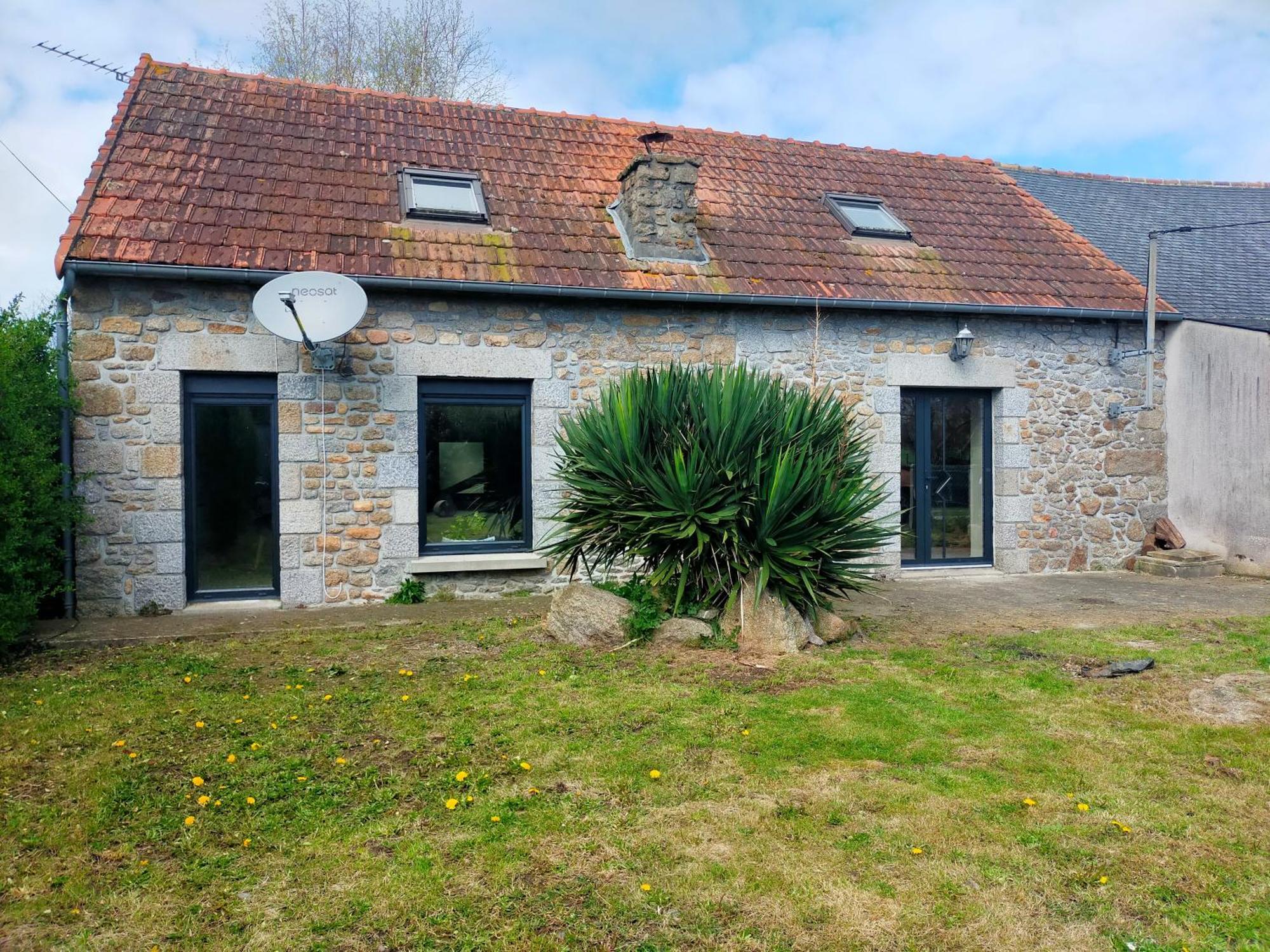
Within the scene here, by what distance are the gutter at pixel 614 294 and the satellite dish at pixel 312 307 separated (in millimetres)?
376

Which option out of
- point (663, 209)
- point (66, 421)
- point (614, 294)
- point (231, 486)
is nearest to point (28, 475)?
point (66, 421)

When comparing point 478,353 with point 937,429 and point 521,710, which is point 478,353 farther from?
A: point 937,429

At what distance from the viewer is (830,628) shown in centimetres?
612

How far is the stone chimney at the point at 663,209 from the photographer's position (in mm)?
8508

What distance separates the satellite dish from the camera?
22.5ft

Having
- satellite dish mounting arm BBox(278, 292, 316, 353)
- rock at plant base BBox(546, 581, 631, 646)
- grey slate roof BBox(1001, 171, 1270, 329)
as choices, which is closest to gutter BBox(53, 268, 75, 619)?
satellite dish mounting arm BBox(278, 292, 316, 353)

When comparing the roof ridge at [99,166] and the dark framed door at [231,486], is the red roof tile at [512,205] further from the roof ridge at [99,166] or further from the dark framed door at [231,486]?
the dark framed door at [231,486]

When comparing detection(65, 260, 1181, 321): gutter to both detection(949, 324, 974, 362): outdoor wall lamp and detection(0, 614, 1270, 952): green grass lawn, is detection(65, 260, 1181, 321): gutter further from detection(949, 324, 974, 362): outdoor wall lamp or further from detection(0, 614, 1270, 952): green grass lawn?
detection(0, 614, 1270, 952): green grass lawn

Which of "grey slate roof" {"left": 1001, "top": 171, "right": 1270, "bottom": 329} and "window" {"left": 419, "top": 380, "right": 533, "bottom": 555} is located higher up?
"grey slate roof" {"left": 1001, "top": 171, "right": 1270, "bottom": 329}

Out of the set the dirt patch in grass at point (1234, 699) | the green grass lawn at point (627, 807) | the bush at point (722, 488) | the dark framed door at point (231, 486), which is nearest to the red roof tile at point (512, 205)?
the dark framed door at point (231, 486)

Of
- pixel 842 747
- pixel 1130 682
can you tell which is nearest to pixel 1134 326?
pixel 1130 682

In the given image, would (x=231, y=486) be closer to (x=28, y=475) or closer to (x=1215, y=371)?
(x=28, y=475)

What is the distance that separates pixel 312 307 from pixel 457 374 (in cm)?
133

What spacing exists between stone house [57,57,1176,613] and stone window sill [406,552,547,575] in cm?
3
